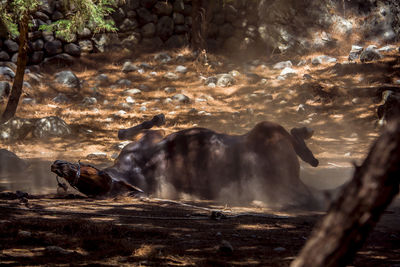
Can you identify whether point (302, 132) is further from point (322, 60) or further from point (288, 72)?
point (322, 60)

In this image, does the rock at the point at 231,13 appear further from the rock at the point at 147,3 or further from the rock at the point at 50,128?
the rock at the point at 50,128

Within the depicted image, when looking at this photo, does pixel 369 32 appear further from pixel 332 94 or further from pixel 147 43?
pixel 147 43

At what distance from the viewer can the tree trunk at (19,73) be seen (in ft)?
26.8

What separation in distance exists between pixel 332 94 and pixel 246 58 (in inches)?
201

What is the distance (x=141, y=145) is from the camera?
4793 millimetres

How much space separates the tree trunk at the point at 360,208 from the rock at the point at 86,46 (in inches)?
530

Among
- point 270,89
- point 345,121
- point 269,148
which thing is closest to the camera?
point 269,148

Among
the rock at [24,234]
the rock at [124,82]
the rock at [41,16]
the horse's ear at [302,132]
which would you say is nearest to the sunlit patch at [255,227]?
the rock at [24,234]

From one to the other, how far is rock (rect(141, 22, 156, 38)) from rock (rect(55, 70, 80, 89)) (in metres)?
4.01

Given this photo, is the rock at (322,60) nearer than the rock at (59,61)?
No

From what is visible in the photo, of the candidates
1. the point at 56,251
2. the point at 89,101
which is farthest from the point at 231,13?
the point at 56,251

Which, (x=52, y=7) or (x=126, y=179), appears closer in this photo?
(x=126, y=179)

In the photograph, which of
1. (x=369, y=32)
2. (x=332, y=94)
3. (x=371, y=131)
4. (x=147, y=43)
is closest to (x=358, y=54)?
(x=369, y=32)

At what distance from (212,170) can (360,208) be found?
10.7 ft
